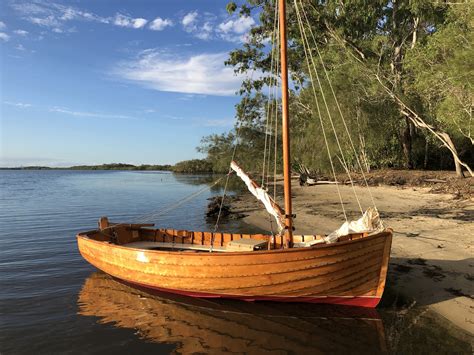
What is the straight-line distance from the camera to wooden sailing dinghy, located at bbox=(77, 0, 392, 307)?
30.2 ft

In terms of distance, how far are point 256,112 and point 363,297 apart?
Answer: 54699 millimetres

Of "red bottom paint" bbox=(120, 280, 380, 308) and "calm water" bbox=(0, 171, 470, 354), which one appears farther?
"red bottom paint" bbox=(120, 280, 380, 308)

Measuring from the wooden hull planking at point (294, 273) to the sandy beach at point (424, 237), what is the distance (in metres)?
1.53

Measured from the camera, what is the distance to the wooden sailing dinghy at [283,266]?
30.2 ft

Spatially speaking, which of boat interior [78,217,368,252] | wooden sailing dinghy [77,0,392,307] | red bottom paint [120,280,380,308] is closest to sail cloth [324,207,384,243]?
wooden sailing dinghy [77,0,392,307]

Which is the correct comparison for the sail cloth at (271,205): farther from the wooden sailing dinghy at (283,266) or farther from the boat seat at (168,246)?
the boat seat at (168,246)

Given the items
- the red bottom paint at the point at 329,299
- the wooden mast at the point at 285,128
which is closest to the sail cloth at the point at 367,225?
the wooden mast at the point at 285,128

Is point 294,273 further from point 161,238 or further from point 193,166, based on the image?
point 193,166

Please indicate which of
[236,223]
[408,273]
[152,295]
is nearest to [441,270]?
[408,273]

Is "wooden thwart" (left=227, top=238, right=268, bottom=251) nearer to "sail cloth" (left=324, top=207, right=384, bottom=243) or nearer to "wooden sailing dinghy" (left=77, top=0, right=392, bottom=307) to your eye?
"wooden sailing dinghy" (left=77, top=0, right=392, bottom=307)

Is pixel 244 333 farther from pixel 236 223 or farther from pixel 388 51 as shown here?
pixel 388 51

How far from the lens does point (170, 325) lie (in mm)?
9273

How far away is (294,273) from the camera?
9.35 meters

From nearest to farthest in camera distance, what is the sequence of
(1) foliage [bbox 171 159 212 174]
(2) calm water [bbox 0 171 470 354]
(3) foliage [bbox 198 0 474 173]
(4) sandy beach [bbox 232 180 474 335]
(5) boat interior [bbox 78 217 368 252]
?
(2) calm water [bbox 0 171 470 354], (4) sandy beach [bbox 232 180 474 335], (5) boat interior [bbox 78 217 368 252], (3) foliage [bbox 198 0 474 173], (1) foliage [bbox 171 159 212 174]
